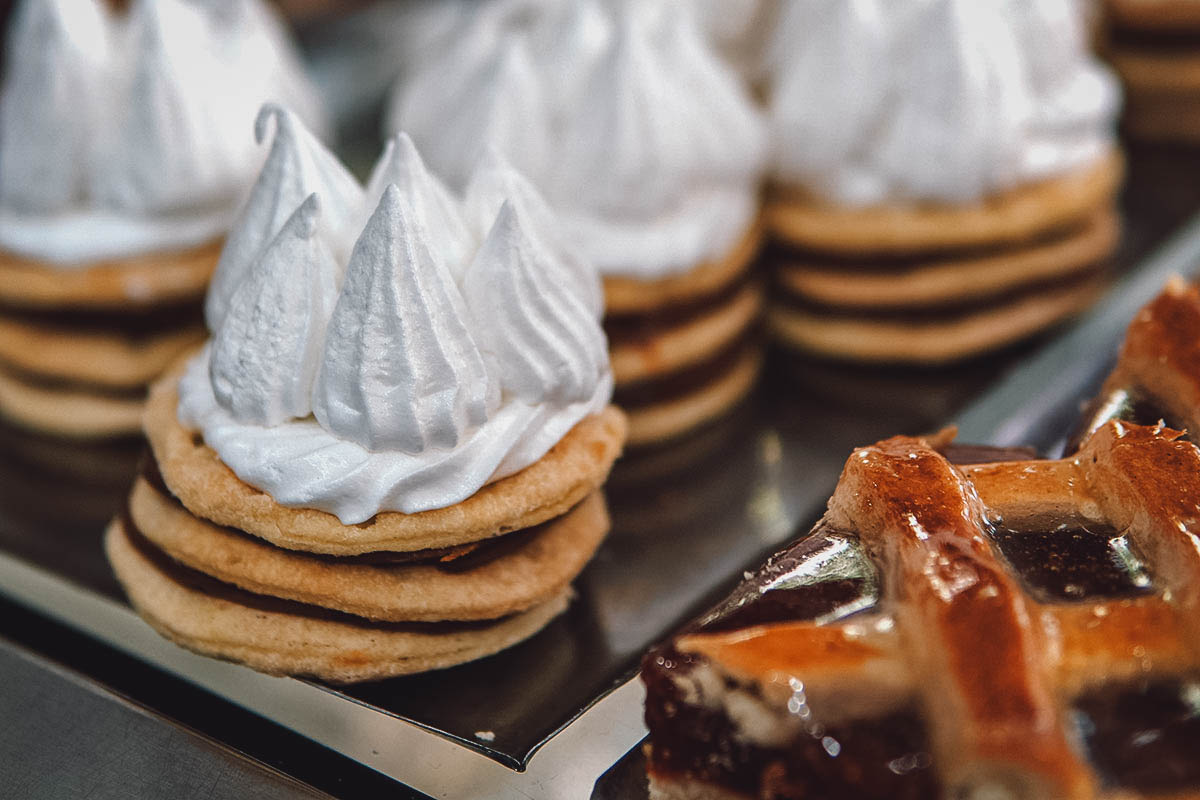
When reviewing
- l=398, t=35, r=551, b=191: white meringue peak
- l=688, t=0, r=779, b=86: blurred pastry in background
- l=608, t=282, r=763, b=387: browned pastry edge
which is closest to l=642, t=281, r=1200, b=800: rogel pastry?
l=608, t=282, r=763, b=387: browned pastry edge

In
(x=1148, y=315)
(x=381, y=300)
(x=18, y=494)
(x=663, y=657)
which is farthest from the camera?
(x=18, y=494)

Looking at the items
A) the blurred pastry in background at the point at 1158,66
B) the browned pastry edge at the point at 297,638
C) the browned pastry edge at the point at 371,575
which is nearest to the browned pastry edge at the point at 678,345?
the browned pastry edge at the point at 371,575

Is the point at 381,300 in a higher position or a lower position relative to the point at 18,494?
higher

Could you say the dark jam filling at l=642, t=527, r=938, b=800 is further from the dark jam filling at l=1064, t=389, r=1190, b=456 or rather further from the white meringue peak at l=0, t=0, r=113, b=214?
the white meringue peak at l=0, t=0, r=113, b=214

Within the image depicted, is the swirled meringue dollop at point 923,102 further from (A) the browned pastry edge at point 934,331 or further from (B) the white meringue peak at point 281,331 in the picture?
(B) the white meringue peak at point 281,331

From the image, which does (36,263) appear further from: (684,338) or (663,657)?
(663,657)

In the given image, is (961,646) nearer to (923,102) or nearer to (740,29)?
(923,102)

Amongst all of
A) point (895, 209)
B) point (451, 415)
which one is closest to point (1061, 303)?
point (895, 209)
